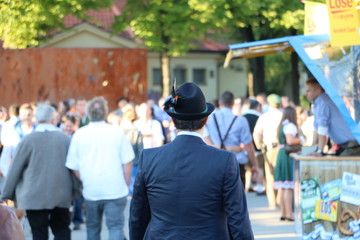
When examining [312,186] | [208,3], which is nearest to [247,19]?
[208,3]

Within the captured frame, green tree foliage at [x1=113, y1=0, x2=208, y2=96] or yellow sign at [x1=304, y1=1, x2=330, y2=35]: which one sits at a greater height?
green tree foliage at [x1=113, y1=0, x2=208, y2=96]

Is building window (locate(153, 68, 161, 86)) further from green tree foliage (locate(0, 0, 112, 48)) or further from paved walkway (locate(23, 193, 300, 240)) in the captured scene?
paved walkway (locate(23, 193, 300, 240))

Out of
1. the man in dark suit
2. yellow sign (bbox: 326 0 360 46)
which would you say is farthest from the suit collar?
yellow sign (bbox: 326 0 360 46)

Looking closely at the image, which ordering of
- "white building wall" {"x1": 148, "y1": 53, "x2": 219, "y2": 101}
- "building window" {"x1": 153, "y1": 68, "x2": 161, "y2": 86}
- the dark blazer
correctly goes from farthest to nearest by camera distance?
"building window" {"x1": 153, "y1": 68, "x2": 161, "y2": 86} < "white building wall" {"x1": 148, "y1": 53, "x2": 219, "y2": 101} < the dark blazer

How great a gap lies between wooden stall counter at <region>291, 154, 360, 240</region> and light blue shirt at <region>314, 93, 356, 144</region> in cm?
37

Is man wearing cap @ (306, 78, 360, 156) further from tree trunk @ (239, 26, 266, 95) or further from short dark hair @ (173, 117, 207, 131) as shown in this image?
tree trunk @ (239, 26, 266, 95)

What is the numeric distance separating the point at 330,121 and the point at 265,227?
3.22m

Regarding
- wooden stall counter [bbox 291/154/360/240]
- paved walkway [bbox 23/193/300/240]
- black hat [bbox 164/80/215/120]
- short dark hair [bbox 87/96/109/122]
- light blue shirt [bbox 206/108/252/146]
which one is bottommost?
paved walkway [bbox 23/193/300/240]

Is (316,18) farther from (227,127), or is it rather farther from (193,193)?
(193,193)

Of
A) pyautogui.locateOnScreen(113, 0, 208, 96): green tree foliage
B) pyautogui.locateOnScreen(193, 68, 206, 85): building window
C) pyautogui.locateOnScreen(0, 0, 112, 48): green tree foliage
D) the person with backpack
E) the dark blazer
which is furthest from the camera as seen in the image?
pyautogui.locateOnScreen(193, 68, 206, 85): building window

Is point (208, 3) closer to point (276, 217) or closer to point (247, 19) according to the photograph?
point (247, 19)

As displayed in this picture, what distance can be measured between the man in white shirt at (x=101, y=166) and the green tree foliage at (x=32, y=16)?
2739mm

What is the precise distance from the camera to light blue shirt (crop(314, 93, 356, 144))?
898cm

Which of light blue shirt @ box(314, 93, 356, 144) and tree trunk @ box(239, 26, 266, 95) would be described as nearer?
light blue shirt @ box(314, 93, 356, 144)
